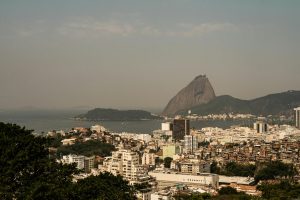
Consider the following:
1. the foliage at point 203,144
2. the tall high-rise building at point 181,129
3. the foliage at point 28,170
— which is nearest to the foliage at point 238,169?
the foliage at point 203,144

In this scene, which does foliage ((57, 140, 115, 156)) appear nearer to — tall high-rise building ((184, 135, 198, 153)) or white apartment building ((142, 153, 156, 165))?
white apartment building ((142, 153, 156, 165))

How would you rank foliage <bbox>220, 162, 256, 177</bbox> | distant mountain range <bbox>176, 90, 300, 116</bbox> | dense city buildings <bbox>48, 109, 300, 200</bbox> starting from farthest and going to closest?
distant mountain range <bbox>176, 90, 300, 116</bbox> < foliage <bbox>220, 162, 256, 177</bbox> < dense city buildings <bbox>48, 109, 300, 200</bbox>

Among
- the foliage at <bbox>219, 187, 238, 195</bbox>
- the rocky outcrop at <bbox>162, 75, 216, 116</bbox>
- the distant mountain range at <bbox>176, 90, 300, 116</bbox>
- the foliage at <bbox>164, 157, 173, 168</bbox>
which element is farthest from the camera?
the rocky outcrop at <bbox>162, 75, 216, 116</bbox>

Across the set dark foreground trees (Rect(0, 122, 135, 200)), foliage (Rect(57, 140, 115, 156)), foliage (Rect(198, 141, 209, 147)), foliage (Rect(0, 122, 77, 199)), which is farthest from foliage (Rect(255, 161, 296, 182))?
foliage (Rect(0, 122, 77, 199))

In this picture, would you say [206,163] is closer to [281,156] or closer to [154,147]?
[281,156]

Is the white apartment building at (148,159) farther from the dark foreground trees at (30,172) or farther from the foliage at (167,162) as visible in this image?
the dark foreground trees at (30,172)

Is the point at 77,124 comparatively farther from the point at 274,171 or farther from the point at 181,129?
the point at 274,171

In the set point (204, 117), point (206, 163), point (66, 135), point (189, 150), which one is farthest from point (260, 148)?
point (204, 117)
